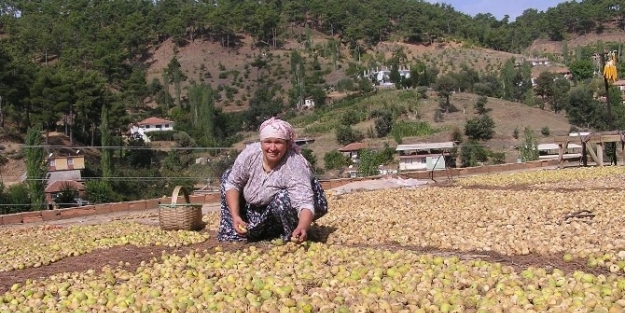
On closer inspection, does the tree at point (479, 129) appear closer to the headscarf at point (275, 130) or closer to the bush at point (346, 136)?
the bush at point (346, 136)

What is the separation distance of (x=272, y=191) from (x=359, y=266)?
130 centimetres

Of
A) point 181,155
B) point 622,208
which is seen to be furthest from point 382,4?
point 622,208

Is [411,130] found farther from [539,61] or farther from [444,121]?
[539,61]

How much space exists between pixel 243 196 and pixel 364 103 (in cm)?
5916

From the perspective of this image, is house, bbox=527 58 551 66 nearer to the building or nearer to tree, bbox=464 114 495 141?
tree, bbox=464 114 495 141

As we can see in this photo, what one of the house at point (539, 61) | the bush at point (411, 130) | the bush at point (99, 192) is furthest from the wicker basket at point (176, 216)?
the house at point (539, 61)

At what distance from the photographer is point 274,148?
5.07 metres

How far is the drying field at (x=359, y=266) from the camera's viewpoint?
3307 mm

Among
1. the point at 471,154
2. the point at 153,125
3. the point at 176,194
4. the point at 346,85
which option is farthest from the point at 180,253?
the point at 346,85

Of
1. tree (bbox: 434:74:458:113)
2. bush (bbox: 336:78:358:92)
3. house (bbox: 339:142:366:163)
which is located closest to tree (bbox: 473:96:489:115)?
tree (bbox: 434:74:458:113)

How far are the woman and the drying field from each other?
0.65ft

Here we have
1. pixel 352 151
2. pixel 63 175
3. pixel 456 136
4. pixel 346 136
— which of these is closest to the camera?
pixel 63 175

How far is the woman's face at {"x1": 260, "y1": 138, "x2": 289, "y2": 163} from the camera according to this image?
507 cm

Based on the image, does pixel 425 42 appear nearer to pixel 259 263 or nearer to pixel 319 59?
pixel 319 59
